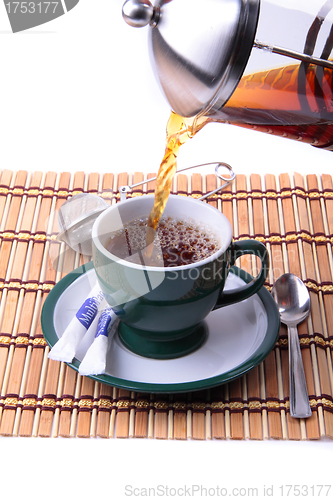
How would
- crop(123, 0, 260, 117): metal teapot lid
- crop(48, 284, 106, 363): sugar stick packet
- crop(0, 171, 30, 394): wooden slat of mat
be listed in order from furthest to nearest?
crop(0, 171, 30, 394): wooden slat of mat < crop(48, 284, 106, 363): sugar stick packet < crop(123, 0, 260, 117): metal teapot lid

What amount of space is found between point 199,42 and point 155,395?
420 millimetres

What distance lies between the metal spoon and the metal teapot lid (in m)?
0.33

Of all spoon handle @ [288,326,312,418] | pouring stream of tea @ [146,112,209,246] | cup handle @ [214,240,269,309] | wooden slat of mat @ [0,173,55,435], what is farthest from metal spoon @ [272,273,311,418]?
wooden slat of mat @ [0,173,55,435]

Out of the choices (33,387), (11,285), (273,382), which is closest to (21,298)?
(11,285)

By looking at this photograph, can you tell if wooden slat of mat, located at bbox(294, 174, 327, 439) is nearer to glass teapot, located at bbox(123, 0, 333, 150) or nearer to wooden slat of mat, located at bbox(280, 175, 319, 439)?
wooden slat of mat, located at bbox(280, 175, 319, 439)

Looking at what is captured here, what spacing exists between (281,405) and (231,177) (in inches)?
19.8

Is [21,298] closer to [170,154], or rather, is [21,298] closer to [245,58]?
[170,154]

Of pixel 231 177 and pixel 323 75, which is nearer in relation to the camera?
pixel 323 75

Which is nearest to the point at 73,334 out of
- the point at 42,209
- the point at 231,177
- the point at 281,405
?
the point at 281,405

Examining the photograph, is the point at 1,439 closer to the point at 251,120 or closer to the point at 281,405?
the point at 281,405

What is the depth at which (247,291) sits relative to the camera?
63 cm

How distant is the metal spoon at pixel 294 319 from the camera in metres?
0.60

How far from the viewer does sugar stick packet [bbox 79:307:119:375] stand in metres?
0.56

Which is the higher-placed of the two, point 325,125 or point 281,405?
point 325,125
